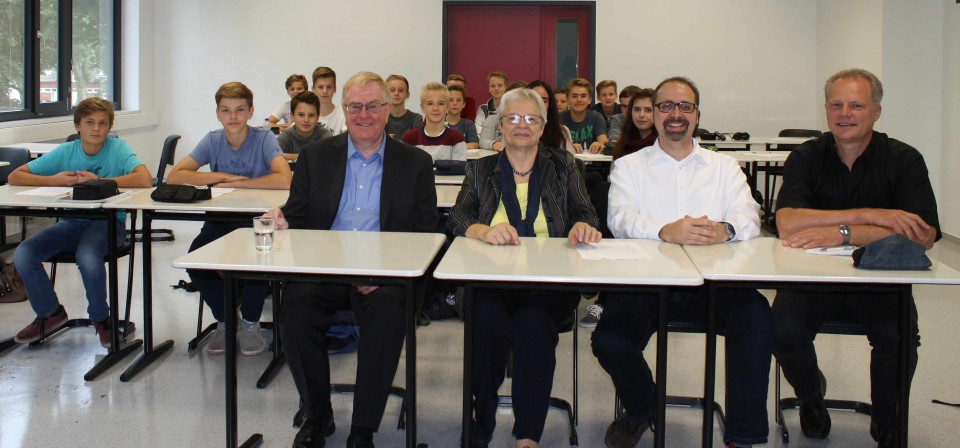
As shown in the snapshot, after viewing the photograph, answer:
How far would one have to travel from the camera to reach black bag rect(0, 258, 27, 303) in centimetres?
461

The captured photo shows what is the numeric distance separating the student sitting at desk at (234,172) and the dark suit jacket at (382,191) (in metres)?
0.59

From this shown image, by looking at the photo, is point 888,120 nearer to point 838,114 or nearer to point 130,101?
point 838,114

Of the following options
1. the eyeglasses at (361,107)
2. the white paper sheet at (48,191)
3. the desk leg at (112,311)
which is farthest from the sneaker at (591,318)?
the white paper sheet at (48,191)

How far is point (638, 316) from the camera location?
8.95 feet

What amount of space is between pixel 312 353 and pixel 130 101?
738 cm

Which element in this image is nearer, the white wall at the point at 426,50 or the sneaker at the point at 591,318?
the sneaker at the point at 591,318

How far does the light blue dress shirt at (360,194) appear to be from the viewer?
322 cm

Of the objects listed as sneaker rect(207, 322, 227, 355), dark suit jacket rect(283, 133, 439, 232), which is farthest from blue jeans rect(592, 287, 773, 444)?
sneaker rect(207, 322, 227, 355)

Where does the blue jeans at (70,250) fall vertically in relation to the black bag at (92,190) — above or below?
below

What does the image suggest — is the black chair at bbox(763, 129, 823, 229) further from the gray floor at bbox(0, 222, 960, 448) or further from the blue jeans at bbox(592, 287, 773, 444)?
the blue jeans at bbox(592, 287, 773, 444)

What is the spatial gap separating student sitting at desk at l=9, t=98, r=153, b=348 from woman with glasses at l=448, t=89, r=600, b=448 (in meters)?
1.71

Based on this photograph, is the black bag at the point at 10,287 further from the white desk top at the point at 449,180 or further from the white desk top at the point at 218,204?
the white desk top at the point at 449,180

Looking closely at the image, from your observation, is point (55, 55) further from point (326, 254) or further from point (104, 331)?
point (326, 254)

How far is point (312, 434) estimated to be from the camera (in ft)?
9.12
